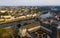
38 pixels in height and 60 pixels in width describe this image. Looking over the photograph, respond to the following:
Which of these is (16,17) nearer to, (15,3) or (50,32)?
(15,3)

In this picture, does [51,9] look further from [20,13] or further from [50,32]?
[20,13]

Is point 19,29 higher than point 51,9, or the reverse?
point 51,9

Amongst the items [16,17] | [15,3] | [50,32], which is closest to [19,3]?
[15,3]

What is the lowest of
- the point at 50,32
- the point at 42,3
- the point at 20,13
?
the point at 50,32

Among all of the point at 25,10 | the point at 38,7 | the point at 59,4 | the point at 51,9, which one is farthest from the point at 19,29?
the point at 59,4

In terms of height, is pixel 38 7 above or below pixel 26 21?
above

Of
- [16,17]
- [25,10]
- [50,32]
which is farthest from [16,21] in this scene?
[50,32]

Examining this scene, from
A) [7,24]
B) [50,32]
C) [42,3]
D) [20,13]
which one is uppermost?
[42,3]

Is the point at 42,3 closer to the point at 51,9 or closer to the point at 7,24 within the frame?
the point at 51,9
